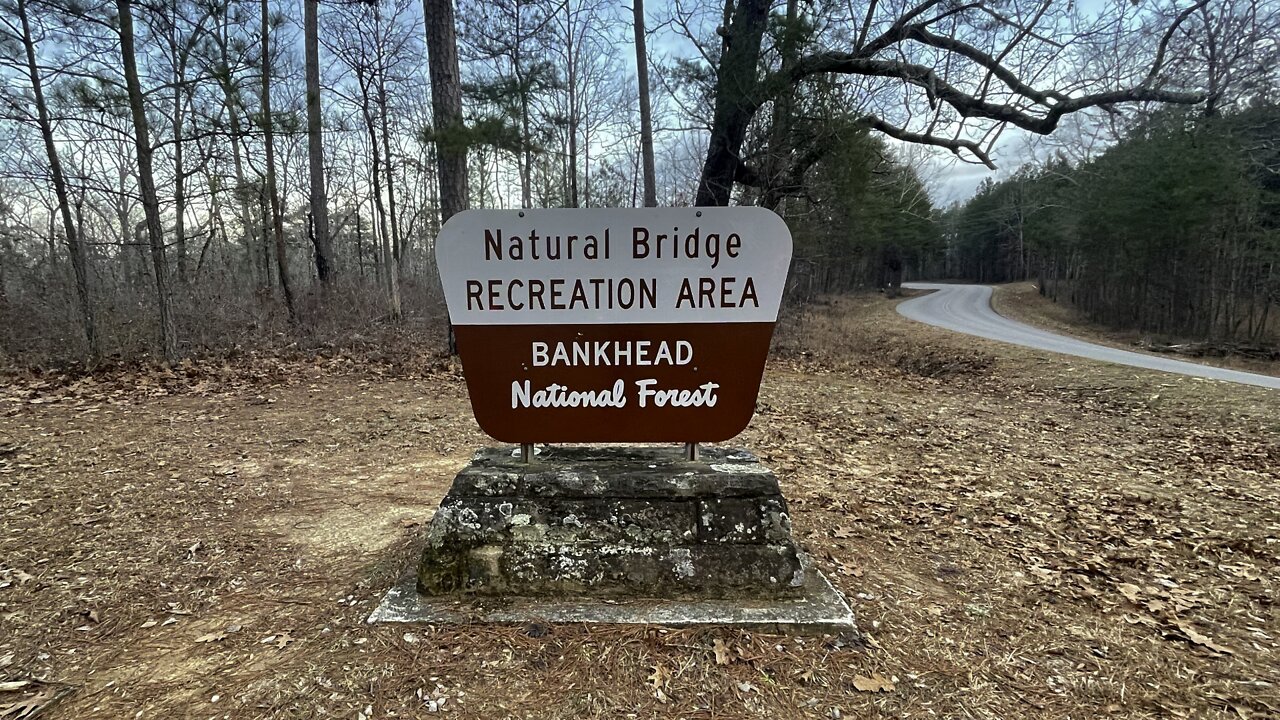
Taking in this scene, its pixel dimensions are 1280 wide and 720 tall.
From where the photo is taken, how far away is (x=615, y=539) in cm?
263

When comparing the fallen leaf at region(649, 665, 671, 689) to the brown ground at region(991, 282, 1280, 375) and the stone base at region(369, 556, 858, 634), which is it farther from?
the brown ground at region(991, 282, 1280, 375)

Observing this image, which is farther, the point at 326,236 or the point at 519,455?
the point at 326,236

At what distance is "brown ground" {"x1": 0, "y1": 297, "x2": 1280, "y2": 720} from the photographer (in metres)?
2.11

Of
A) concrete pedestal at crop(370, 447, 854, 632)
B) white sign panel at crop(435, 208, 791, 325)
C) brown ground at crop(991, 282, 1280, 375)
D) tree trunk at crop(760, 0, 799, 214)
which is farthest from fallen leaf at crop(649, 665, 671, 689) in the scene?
brown ground at crop(991, 282, 1280, 375)

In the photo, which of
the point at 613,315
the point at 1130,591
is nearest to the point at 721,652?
the point at 613,315

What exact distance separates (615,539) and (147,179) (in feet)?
32.4

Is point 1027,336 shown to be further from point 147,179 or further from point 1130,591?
point 147,179

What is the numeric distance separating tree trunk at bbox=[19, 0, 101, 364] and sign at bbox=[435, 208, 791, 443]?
9.18m

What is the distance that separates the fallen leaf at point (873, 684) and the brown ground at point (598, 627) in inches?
0.4

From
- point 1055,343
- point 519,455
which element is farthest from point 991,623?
point 1055,343

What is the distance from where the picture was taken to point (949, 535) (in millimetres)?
3775

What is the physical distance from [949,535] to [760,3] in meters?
10.1

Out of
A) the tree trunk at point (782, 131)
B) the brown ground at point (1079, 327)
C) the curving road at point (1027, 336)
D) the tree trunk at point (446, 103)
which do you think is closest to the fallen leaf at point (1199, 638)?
the tree trunk at point (446, 103)

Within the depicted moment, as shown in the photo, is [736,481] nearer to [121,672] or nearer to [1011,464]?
[121,672]
